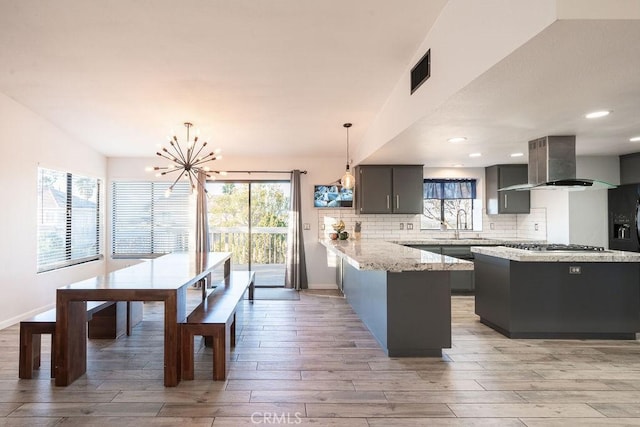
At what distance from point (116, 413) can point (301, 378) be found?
1.21m

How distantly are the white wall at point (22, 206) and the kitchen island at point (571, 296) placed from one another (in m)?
5.32

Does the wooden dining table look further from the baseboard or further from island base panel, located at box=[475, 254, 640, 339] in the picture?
the baseboard

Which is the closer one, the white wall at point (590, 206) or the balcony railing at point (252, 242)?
the white wall at point (590, 206)

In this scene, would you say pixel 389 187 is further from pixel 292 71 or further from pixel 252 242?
pixel 292 71

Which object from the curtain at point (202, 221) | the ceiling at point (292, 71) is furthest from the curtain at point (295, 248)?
the ceiling at point (292, 71)

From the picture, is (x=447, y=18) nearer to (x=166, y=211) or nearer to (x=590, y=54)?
(x=590, y=54)

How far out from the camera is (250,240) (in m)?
6.66

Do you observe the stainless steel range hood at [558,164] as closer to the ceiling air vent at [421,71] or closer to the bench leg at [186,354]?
the ceiling air vent at [421,71]

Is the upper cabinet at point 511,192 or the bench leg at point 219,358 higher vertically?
the upper cabinet at point 511,192

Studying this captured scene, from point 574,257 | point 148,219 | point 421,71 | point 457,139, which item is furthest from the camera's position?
point 148,219

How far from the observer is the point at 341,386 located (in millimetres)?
2664

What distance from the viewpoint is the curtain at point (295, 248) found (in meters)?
6.39

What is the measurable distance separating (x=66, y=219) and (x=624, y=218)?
24.9 feet

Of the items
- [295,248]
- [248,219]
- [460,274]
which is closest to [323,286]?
[295,248]
